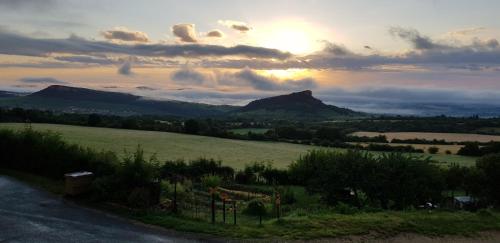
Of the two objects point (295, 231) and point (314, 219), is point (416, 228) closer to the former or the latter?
point (314, 219)

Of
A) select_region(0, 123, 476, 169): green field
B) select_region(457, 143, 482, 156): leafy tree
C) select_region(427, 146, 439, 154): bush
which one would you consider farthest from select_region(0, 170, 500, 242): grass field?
select_region(457, 143, 482, 156): leafy tree

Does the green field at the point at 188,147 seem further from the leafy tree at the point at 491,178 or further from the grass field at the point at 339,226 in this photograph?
the grass field at the point at 339,226

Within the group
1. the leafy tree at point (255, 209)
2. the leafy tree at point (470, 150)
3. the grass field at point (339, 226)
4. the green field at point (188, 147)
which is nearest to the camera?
the grass field at point (339, 226)

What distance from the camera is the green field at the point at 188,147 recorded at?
225ft

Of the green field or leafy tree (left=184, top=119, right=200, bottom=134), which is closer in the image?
the green field

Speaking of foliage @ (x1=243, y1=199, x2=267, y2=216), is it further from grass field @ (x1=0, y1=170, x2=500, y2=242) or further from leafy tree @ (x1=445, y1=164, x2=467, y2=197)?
leafy tree @ (x1=445, y1=164, x2=467, y2=197)

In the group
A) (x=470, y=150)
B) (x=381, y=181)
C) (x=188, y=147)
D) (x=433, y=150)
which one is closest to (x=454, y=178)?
(x=433, y=150)

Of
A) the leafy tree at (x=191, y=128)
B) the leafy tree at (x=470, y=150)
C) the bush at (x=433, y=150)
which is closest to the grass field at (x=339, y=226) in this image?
the bush at (x=433, y=150)

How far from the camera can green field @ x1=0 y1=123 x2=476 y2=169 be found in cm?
6869

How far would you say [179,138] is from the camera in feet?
287

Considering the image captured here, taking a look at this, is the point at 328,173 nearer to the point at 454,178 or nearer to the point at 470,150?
the point at 454,178

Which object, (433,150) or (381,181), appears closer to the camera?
(381,181)

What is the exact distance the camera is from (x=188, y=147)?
7769 cm

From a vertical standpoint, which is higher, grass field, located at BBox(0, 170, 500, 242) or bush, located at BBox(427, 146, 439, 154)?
grass field, located at BBox(0, 170, 500, 242)
